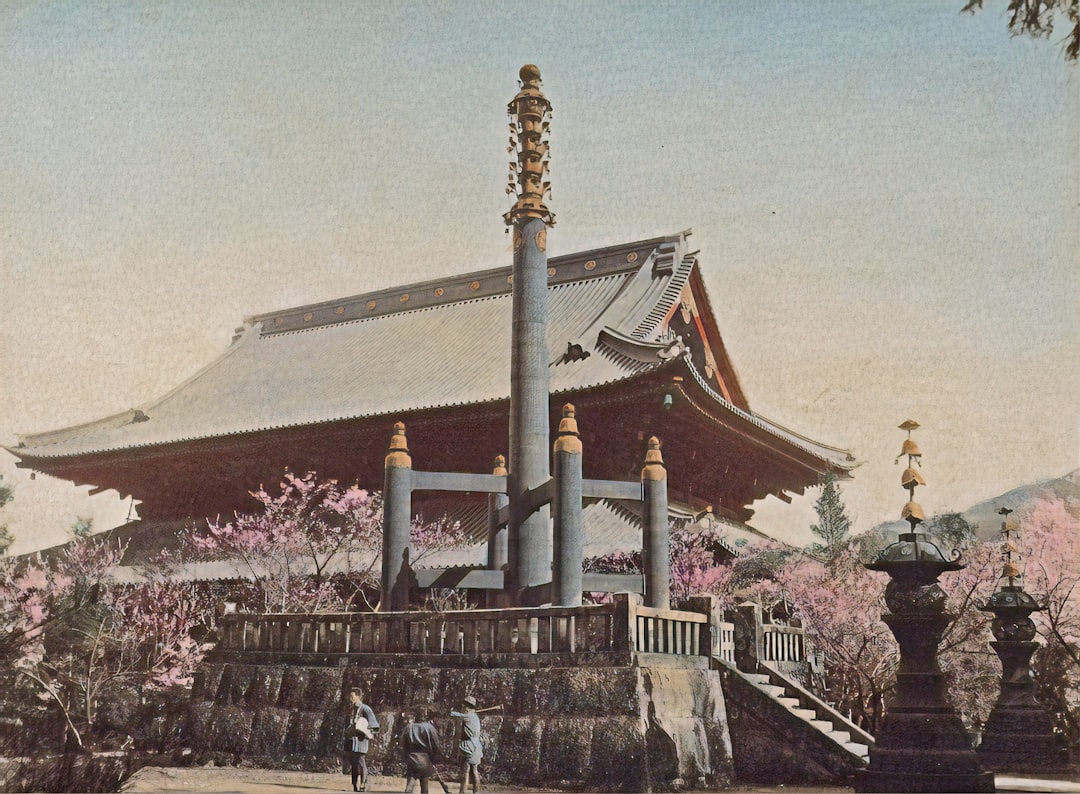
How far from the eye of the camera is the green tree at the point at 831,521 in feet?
41.2

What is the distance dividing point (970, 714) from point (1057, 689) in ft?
3.60

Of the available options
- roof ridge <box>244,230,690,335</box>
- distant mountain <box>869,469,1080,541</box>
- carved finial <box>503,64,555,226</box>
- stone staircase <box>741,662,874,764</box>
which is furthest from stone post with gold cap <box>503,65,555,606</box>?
roof ridge <box>244,230,690,335</box>

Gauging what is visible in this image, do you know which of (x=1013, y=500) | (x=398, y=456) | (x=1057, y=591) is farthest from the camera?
(x=1013, y=500)

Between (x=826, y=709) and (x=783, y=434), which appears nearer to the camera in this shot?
(x=826, y=709)

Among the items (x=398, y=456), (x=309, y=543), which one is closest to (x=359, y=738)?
(x=398, y=456)

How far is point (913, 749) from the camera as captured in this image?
7910mm

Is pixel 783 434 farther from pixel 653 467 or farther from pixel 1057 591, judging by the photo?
pixel 653 467

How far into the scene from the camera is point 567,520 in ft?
30.8

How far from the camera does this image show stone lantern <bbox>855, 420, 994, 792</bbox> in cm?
779

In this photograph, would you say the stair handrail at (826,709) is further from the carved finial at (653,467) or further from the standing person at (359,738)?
the standing person at (359,738)

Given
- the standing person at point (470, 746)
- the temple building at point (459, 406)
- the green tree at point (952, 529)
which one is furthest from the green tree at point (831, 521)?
the standing person at point (470, 746)

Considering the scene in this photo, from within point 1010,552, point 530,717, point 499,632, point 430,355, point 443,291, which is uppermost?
point 443,291

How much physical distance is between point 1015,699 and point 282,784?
5.74 meters

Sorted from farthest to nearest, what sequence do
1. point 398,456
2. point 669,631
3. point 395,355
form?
point 395,355, point 398,456, point 669,631
